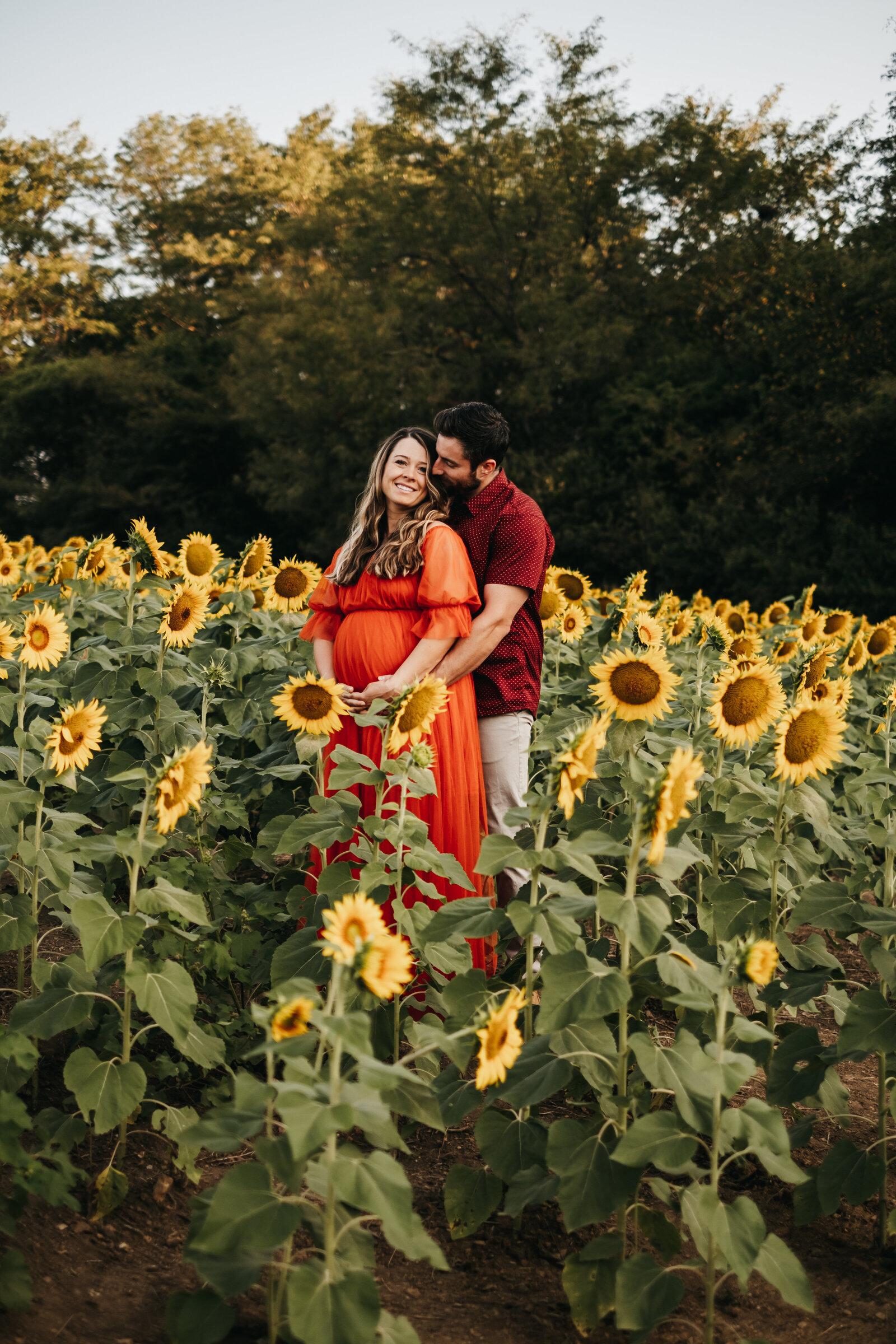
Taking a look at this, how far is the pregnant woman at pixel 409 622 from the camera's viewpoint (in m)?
3.66

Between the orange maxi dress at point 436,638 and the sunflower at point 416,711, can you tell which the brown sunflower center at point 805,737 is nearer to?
the sunflower at point 416,711

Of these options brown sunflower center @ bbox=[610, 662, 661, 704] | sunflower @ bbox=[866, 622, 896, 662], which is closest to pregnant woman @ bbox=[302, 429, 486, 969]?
brown sunflower center @ bbox=[610, 662, 661, 704]

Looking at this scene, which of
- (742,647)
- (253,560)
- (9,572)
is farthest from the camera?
(9,572)

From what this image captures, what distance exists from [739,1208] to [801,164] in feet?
78.0

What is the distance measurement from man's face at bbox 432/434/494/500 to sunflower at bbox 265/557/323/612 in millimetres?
1148

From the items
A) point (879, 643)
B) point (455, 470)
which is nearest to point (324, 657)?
point (455, 470)

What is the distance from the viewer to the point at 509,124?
24.0 m

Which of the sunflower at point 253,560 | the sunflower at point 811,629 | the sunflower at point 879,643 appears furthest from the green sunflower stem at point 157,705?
the sunflower at point 879,643

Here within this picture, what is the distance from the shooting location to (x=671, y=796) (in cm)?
215

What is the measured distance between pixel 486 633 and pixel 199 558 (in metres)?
1.22

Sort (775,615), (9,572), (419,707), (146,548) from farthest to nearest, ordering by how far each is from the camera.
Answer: (775,615), (9,572), (146,548), (419,707)

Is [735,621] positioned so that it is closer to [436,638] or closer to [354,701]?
[436,638]

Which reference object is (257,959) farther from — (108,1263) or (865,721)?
(865,721)

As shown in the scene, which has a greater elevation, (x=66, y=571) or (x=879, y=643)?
(x=66, y=571)
